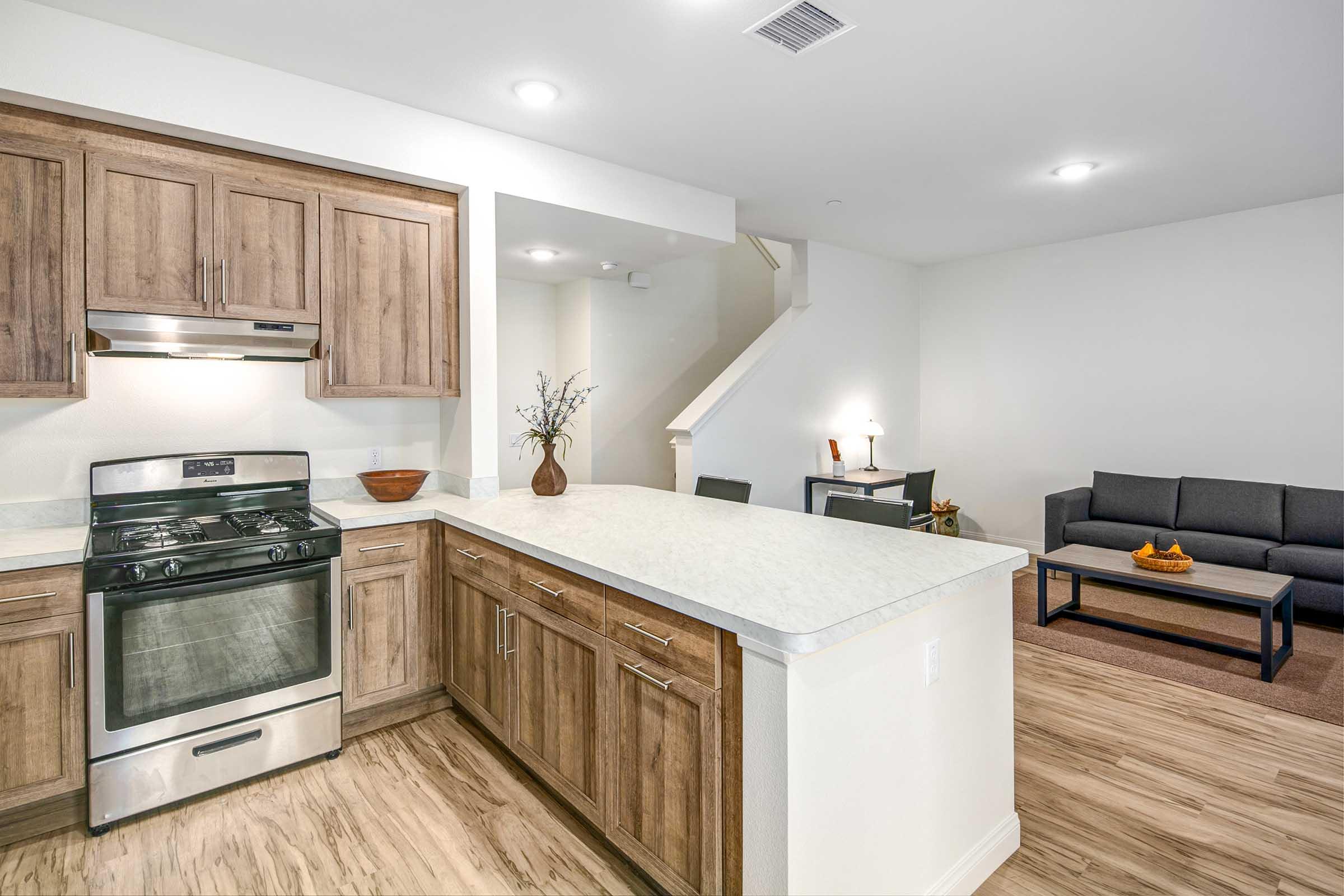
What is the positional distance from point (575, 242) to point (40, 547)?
2.95 metres

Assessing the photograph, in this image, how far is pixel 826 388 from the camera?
231 inches

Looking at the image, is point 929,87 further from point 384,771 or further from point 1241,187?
point 384,771

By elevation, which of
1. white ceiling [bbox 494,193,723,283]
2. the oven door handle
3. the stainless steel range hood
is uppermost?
white ceiling [bbox 494,193,723,283]

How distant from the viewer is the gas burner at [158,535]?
228cm

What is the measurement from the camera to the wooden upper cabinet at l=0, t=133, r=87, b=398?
2.26 m

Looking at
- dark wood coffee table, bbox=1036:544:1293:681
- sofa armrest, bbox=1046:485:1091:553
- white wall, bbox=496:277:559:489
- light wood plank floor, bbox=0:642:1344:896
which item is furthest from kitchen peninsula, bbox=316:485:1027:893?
sofa armrest, bbox=1046:485:1091:553

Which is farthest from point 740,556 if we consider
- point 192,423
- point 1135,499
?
point 1135,499

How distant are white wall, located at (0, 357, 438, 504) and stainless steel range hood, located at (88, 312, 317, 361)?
0.48ft

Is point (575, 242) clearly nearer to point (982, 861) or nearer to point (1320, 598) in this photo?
point (982, 861)

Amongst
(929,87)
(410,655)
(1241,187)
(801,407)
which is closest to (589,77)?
(929,87)

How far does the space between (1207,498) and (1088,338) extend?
1.55 metres

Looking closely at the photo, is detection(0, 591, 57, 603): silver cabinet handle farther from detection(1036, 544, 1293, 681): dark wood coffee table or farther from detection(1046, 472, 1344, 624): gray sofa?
detection(1046, 472, 1344, 624): gray sofa

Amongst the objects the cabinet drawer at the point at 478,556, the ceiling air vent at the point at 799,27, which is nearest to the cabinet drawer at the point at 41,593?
the cabinet drawer at the point at 478,556

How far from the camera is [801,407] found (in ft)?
18.6
